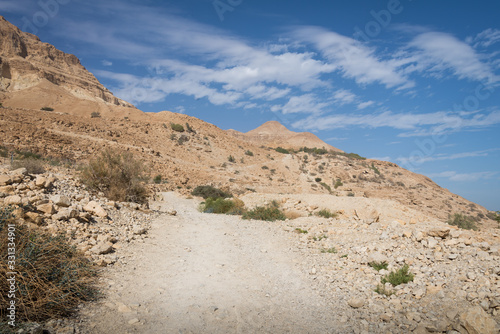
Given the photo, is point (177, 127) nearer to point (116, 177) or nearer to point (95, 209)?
point (116, 177)

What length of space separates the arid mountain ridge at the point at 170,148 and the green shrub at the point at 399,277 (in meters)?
7.00

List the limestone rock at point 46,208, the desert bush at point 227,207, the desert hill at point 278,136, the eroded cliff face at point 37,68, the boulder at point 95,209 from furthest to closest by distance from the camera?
the desert hill at point 278,136
the eroded cliff face at point 37,68
the desert bush at point 227,207
the boulder at point 95,209
the limestone rock at point 46,208

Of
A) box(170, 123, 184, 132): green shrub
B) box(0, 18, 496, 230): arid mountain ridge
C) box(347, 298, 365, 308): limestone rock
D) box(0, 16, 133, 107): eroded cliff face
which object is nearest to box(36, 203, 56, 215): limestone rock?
box(347, 298, 365, 308): limestone rock

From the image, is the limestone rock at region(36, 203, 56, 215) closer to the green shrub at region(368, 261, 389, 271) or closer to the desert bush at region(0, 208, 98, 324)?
the desert bush at region(0, 208, 98, 324)

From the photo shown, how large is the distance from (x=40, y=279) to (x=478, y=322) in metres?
5.26

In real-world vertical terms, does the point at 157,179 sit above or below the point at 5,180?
above

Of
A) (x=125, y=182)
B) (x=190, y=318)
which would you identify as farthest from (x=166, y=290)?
(x=125, y=182)

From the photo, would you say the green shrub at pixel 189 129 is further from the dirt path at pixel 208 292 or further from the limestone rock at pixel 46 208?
the limestone rock at pixel 46 208

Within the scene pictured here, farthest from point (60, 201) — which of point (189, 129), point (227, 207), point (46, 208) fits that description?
point (189, 129)

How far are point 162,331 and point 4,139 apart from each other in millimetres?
24079

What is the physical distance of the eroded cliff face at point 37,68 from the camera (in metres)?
48.2

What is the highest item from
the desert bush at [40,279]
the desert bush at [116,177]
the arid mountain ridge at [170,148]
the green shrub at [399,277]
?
the arid mountain ridge at [170,148]

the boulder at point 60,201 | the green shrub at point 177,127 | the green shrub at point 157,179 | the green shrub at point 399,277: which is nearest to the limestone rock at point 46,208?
the boulder at point 60,201

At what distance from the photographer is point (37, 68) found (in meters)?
52.3
